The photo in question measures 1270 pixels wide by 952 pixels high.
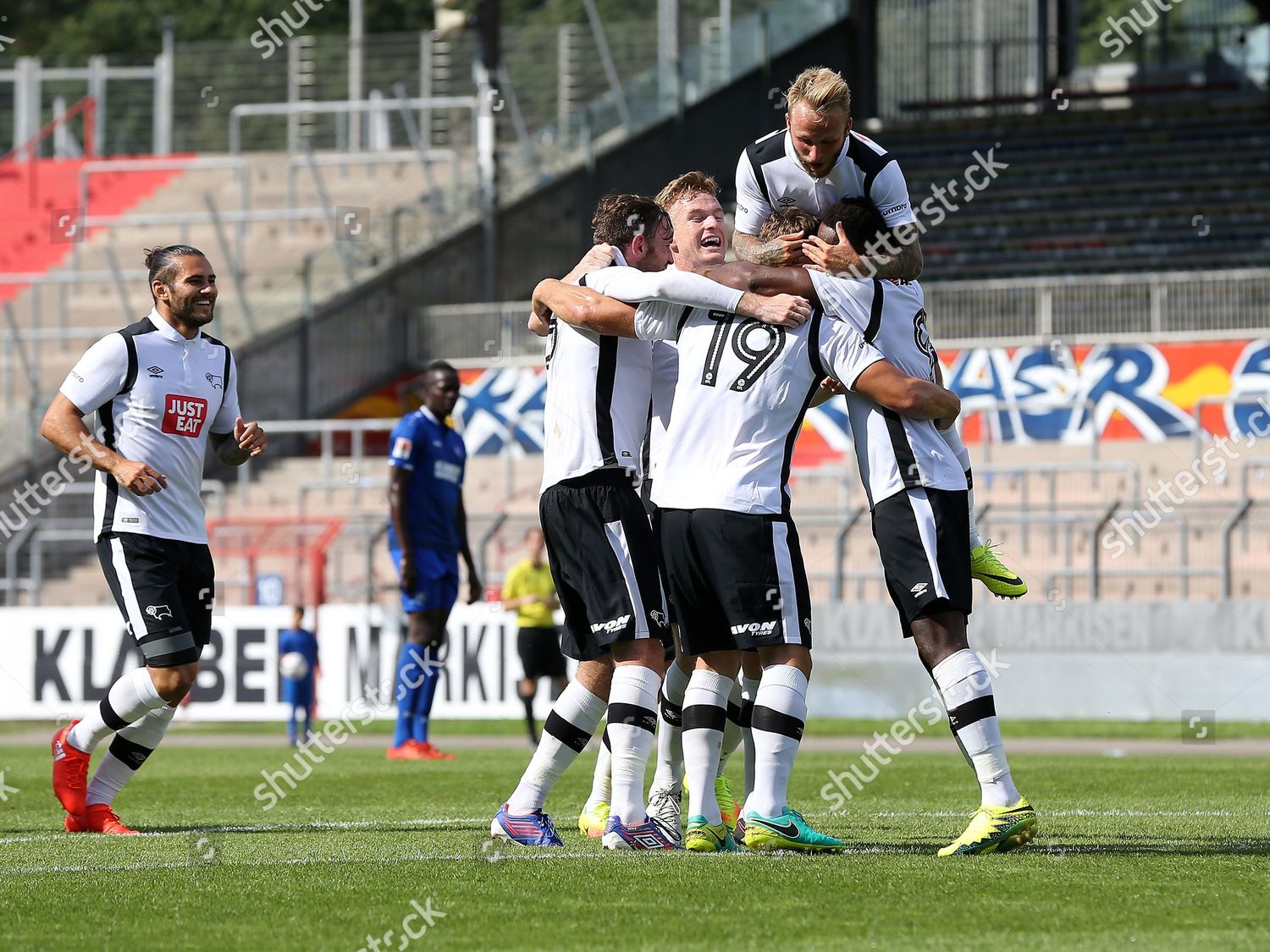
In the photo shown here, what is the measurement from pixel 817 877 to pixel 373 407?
23864 millimetres

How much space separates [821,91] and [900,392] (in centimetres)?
127

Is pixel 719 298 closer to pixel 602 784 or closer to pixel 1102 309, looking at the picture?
pixel 602 784

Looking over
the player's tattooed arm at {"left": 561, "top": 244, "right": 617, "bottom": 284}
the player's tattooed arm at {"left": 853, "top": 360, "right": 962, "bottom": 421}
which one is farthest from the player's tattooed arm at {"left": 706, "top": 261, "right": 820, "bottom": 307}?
the player's tattooed arm at {"left": 561, "top": 244, "right": 617, "bottom": 284}

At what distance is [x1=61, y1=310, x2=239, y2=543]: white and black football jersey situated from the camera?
881 cm

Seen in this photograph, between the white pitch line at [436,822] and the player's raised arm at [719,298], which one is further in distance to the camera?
the white pitch line at [436,822]

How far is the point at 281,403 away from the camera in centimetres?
2878

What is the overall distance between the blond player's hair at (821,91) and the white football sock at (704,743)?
231cm

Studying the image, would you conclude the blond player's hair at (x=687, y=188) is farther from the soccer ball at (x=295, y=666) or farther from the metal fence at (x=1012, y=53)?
the metal fence at (x=1012, y=53)

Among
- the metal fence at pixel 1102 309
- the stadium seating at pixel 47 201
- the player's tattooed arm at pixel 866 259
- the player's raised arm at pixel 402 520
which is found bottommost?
the player's raised arm at pixel 402 520

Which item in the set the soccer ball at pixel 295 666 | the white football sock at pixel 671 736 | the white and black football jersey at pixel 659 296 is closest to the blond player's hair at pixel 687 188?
the white and black football jersey at pixel 659 296

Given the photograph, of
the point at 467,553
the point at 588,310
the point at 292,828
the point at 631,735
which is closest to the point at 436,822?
the point at 292,828

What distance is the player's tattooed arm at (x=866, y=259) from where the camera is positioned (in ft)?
25.2

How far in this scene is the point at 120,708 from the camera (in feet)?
28.8

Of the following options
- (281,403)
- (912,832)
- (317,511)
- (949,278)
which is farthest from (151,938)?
(949,278)
